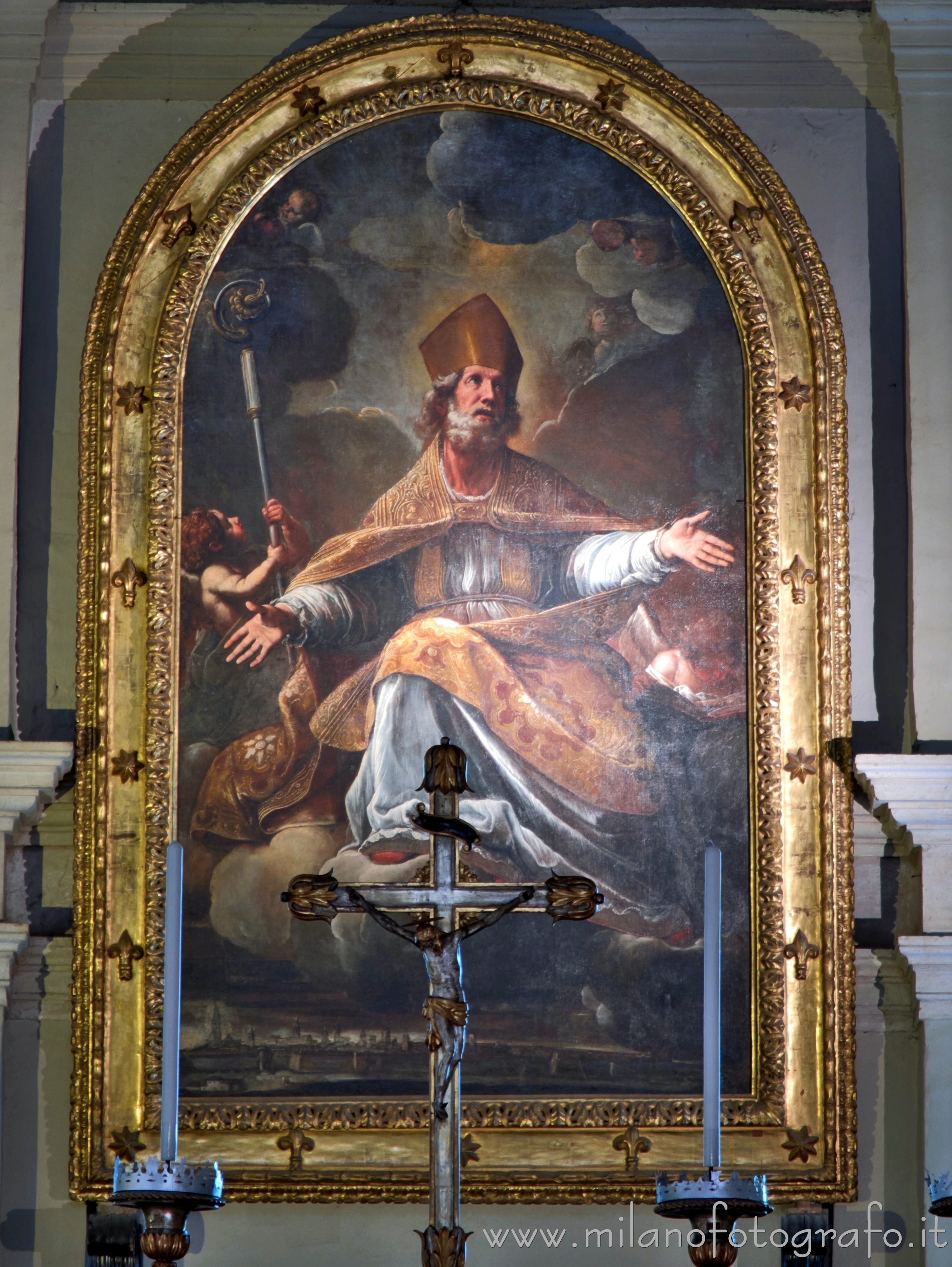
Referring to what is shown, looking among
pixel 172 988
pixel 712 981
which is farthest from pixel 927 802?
pixel 172 988

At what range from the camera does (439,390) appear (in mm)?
5320

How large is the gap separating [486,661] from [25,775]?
4.21 feet

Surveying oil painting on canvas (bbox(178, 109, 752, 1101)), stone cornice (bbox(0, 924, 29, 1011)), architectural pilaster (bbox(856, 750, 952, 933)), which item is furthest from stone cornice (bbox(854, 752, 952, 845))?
stone cornice (bbox(0, 924, 29, 1011))

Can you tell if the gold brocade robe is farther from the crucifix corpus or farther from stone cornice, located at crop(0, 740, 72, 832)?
the crucifix corpus

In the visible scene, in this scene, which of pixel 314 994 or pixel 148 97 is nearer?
pixel 314 994

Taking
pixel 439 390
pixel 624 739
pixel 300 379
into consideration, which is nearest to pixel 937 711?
pixel 624 739

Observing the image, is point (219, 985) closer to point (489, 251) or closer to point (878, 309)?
point (489, 251)

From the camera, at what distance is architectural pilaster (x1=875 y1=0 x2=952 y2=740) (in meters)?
5.11

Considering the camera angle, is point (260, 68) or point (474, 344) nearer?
point (474, 344)

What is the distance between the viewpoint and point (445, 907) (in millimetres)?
3404

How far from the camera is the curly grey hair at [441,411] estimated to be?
530cm

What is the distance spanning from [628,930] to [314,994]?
2.81ft

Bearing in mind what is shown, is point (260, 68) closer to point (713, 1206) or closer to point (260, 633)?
point (260, 633)

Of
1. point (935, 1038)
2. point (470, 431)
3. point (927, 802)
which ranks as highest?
point (470, 431)
